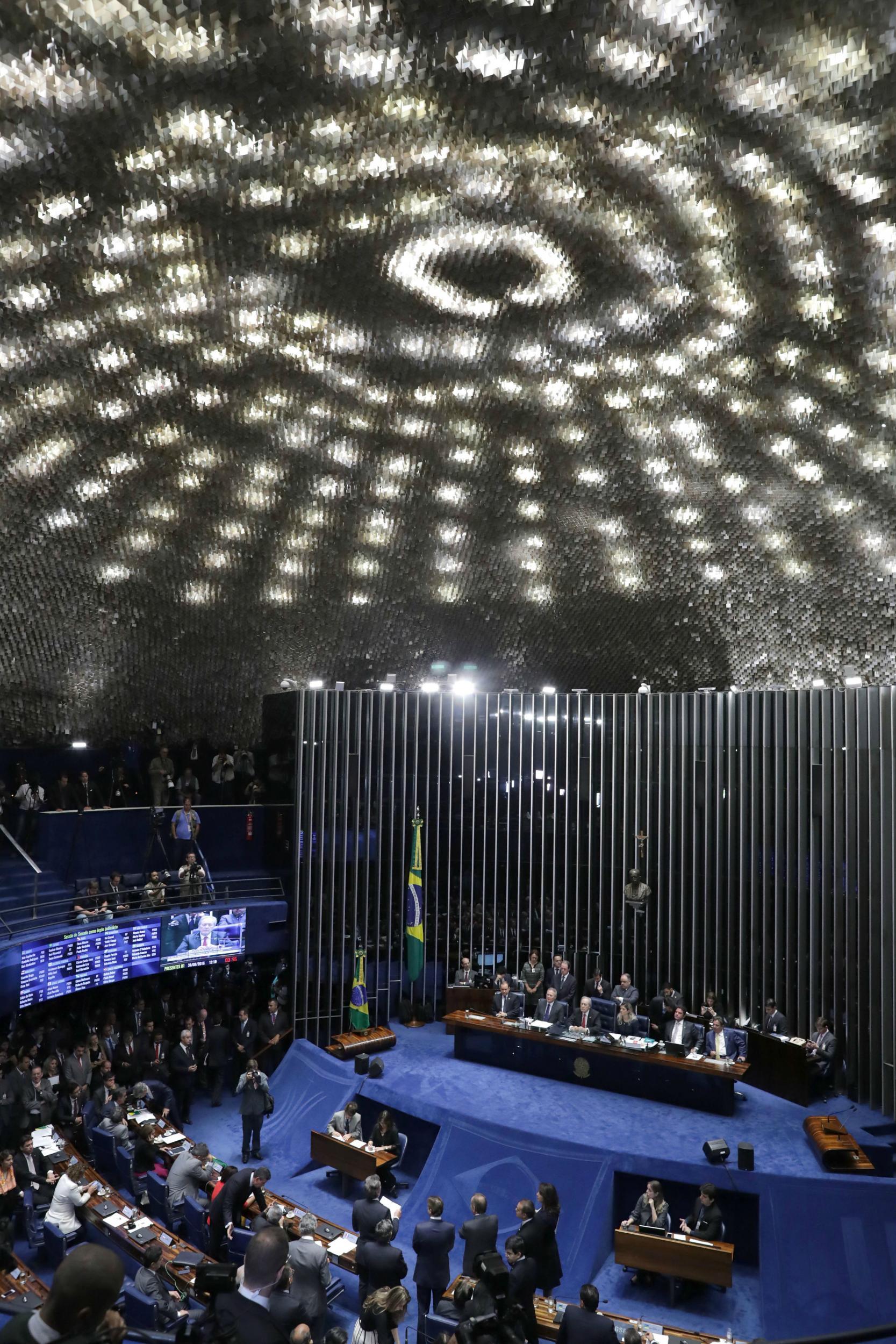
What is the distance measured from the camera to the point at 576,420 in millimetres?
11266

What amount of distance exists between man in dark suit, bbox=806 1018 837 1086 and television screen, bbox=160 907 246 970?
8863mm

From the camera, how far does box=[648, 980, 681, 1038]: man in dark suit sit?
13.7 metres

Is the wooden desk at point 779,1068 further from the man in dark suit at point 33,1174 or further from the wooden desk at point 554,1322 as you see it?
the man in dark suit at point 33,1174

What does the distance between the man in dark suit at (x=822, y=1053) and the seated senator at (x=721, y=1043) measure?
89 cm

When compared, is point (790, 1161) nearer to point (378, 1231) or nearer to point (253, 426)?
point (378, 1231)

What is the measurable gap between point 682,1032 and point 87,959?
8493 millimetres

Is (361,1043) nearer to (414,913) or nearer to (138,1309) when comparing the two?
(414,913)

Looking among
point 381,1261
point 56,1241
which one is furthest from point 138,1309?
point 56,1241

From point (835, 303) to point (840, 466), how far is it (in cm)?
316

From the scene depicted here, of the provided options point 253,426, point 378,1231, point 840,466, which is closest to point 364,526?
point 253,426

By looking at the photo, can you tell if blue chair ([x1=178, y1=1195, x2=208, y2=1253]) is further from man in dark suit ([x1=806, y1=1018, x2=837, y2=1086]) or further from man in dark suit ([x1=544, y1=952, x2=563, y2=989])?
man in dark suit ([x1=806, y1=1018, x2=837, y2=1086])

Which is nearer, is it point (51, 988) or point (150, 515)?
point (150, 515)

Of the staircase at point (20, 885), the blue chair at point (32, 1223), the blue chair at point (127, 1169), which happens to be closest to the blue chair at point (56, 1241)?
the blue chair at point (32, 1223)

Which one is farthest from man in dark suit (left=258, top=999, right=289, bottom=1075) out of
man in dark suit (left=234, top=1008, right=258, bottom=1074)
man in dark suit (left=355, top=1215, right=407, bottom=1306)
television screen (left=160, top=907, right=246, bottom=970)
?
man in dark suit (left=355, top=1215, right=407, bottom=1306)
